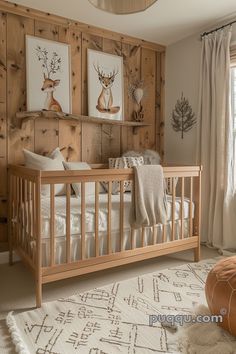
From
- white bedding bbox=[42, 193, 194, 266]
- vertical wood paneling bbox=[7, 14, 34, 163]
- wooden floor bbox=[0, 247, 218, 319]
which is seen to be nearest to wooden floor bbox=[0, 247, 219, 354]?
wooden floor bbox=[0, 247, 218, 319]

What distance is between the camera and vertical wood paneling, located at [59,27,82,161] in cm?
295

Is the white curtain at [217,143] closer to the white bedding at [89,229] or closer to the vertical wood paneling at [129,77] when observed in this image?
the white bedding at [89,229]

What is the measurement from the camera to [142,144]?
3.51m

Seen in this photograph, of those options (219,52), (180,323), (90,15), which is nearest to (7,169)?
(90,15)

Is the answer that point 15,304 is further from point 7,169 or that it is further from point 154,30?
point 154,30

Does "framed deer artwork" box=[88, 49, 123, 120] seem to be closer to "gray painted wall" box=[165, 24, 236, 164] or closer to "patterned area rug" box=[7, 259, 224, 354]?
"gray painted wall" box=[165, 24, 236, 164]

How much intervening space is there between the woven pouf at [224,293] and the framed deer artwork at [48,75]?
2062mm

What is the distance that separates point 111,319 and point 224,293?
0.67 meters

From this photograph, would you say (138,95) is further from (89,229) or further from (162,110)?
(89,229)

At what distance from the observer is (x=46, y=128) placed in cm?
289

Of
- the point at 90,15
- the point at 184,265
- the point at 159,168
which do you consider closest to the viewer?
the point at 159,168

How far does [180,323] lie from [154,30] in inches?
111

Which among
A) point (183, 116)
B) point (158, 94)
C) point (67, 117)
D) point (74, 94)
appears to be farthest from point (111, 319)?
point (158, 94)

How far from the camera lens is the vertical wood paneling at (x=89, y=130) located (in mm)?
3029
